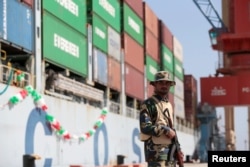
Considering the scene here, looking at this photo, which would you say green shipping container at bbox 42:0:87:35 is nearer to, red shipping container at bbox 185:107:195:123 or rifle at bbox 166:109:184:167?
rifle at bbox 166:109:184:167

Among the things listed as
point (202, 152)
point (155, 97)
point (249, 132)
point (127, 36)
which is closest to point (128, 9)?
point (127, 36)

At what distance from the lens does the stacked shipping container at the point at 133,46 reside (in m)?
34.2

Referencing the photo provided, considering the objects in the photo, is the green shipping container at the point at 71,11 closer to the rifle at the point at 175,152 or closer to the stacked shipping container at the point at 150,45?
the stacked shipping container at the point at 150,45

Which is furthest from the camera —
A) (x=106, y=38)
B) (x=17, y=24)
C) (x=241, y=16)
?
(x=241, y=16)

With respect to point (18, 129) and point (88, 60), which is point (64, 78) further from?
point (18, 129)

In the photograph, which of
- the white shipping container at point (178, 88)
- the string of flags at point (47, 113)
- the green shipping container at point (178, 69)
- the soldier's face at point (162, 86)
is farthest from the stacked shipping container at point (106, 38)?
the soldier's face at point (162, 86)

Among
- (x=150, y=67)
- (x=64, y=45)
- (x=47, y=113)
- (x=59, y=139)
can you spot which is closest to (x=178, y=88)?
(x=150, y=67)

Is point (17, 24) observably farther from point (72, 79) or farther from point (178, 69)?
point (178, 69)

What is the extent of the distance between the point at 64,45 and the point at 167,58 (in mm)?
27879

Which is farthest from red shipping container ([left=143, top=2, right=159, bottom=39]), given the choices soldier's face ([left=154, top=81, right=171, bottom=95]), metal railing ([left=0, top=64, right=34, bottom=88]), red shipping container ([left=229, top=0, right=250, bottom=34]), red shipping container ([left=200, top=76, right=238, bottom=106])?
soldier's face ([left=154, top=81, right=171, bottom=95])

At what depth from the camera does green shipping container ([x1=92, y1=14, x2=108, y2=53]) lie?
27453 millimetres

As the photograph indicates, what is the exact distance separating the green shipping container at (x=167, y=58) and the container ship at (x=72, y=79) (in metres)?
6.03

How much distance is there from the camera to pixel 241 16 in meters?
44.7

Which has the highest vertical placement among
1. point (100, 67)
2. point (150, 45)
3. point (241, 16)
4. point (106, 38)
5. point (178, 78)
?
point (241, 16)
